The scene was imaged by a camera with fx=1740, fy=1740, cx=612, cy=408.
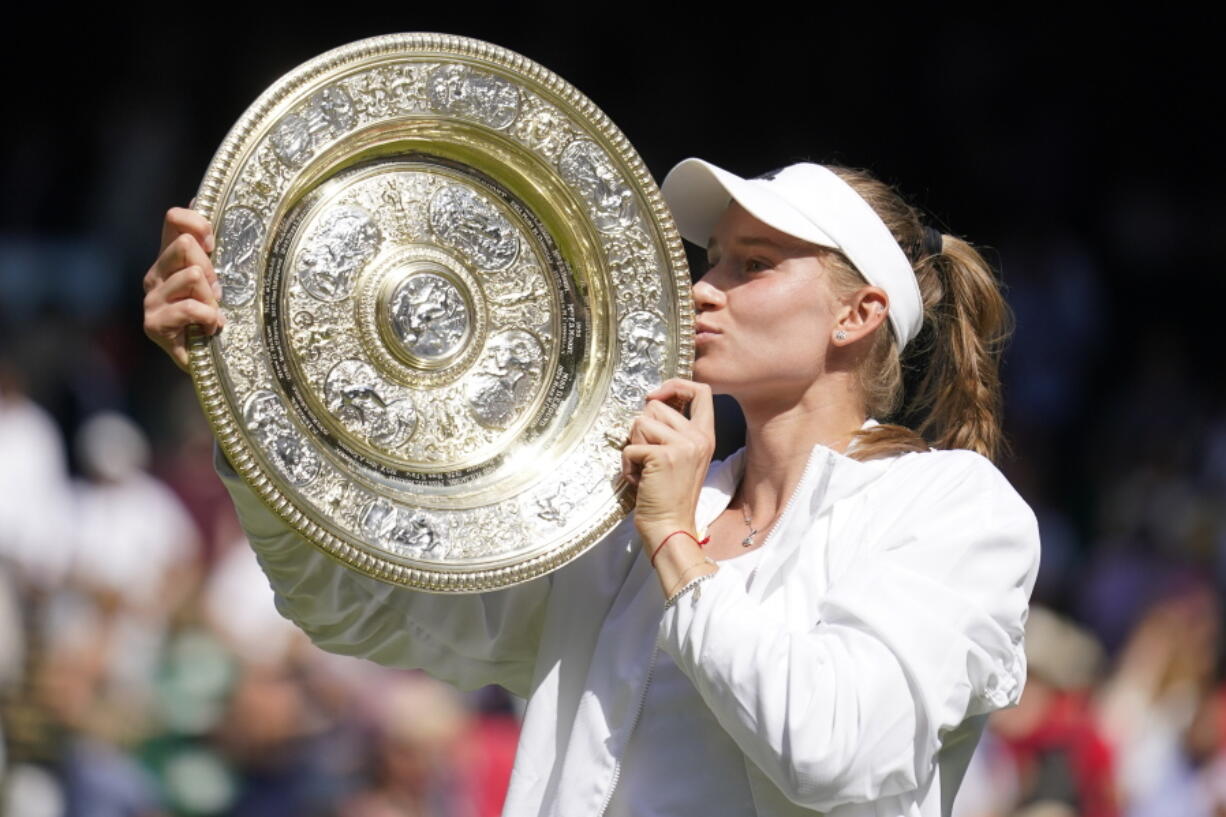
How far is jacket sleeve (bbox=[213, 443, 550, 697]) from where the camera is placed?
232 cm

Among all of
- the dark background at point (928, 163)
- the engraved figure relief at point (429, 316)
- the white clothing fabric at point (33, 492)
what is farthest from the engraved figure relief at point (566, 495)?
the dark background at point (928, 163)

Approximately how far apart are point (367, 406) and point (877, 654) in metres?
0.72

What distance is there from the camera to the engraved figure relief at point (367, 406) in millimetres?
2215

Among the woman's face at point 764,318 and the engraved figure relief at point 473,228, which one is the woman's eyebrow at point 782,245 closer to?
the woman's face at point 764,318

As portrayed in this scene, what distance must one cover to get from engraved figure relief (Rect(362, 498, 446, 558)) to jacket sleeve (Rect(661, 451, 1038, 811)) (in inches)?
12.4

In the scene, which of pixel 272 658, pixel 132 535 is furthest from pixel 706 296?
pixel 132 535

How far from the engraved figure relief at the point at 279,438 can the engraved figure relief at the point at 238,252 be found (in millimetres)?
123

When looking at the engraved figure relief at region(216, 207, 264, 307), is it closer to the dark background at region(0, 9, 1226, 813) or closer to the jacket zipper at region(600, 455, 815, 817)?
the jacket zipper at region(600, 455, 815, 817)

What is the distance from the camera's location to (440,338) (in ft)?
7.60

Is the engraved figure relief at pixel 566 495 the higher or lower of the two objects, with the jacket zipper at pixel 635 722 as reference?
higher

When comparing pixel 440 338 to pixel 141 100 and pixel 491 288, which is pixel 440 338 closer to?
pixel 491 288

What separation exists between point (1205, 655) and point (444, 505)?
14.6ft

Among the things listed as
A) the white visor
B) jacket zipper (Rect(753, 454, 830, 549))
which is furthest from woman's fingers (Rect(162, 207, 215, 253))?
jacket zipper (Rect(753, 454, 830, 549))

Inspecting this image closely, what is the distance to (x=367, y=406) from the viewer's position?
2.25m
